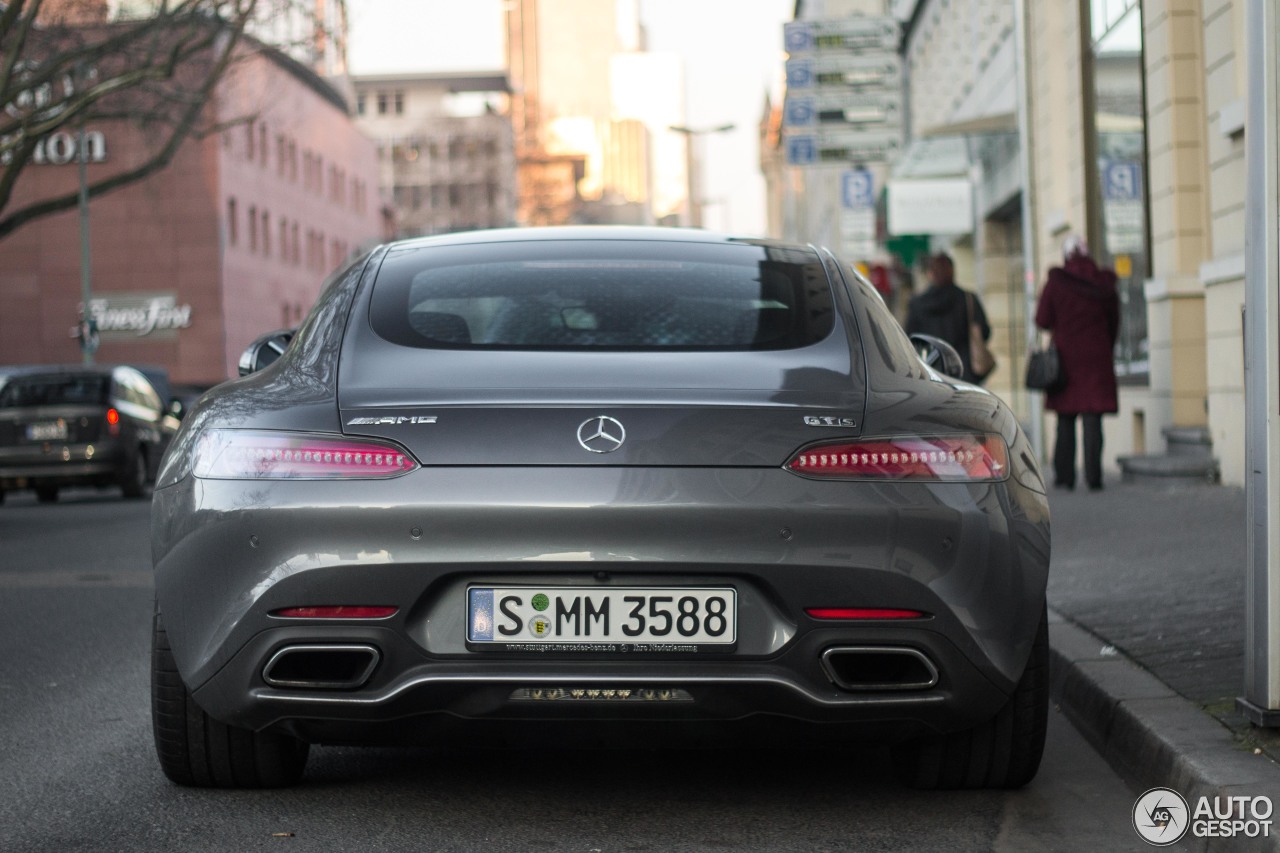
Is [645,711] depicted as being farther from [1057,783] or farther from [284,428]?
[1057,783]

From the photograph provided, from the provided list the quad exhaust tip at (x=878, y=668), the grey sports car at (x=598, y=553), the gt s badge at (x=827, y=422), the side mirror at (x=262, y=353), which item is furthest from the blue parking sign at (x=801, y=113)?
the quad exhaust tip at (x=878, y=668)

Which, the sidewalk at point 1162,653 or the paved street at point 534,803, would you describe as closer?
the paved street at point 534,803

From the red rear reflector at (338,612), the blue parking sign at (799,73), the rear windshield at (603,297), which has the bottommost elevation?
the red rear reflector at (338,612)

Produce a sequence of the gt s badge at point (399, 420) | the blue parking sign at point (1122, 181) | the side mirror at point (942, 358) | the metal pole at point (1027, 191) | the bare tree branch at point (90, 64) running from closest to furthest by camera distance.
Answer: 1. the gt s badge at point (399, 420)
2. the side mirror at point (942, 358)
3. the blue parking sign at point (1122, 181)
4. the metal pole at point (1027, 191)
5. the bare tree branch at point (90, 64)

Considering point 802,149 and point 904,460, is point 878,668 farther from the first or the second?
point 802,149

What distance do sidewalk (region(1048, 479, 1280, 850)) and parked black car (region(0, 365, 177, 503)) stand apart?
Result: 13.5 meters

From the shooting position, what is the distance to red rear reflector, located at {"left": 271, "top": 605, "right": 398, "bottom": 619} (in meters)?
4.00

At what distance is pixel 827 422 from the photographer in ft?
13.4

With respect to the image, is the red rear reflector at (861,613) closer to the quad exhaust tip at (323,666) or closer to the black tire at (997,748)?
the black tire at (997,748)

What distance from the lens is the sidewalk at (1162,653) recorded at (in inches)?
175

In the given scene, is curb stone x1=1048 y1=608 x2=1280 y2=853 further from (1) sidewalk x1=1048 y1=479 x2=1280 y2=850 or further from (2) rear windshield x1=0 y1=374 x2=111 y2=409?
(2) rear windshield x1=0 y1=374 x2=111 y2=409

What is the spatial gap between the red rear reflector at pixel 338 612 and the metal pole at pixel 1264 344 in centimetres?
213

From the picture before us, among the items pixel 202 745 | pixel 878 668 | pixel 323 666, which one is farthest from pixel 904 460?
pixel 202 745

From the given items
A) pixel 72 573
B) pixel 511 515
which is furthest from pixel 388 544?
pixel 72 573
